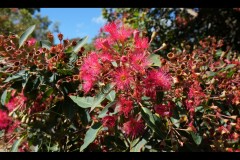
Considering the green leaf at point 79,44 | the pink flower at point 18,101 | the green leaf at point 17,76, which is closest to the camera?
the green leaf at point 17,76

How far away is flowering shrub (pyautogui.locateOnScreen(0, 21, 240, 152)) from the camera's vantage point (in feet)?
5.01

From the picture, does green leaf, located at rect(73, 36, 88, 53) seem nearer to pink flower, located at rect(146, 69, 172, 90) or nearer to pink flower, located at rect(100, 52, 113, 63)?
pink flower, located at rect(100, 52, 113, 63)

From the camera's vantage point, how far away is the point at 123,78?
1.45 m

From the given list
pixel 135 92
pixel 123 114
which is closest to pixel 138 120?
pixel 123 114

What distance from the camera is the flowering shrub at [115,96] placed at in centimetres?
153

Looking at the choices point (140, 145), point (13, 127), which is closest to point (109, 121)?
point (140, 145)

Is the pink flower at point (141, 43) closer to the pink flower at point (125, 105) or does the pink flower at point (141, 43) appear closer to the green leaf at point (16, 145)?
the pink flower at point (125, 105)

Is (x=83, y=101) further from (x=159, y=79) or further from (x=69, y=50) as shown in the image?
(x=159, y=79)

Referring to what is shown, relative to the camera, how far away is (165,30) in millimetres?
5246

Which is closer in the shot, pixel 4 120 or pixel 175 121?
pixel 175 121

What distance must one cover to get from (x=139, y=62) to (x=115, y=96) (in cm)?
21

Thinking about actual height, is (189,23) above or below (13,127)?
above

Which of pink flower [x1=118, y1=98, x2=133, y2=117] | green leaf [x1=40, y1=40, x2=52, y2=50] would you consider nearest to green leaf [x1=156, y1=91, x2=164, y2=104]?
pink flower [x1=118, y1=98, x2=133, y2=117]

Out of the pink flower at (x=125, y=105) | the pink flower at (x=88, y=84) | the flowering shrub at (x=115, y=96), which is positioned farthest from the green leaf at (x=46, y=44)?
the pink flower at (x=125, y=105)
